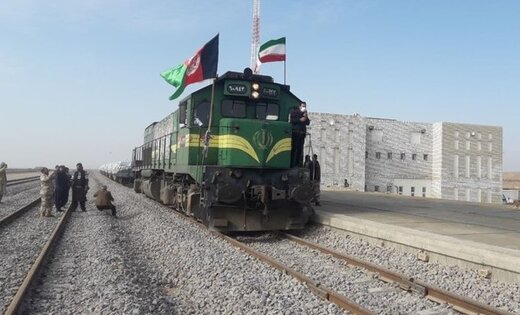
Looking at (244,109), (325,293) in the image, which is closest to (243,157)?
(244,109)

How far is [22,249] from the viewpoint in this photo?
902cm

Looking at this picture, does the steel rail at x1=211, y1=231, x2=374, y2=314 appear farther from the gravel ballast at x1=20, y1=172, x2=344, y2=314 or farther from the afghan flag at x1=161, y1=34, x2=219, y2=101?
the afghan flag at x1=161, y1=34, x2=219, y2=101

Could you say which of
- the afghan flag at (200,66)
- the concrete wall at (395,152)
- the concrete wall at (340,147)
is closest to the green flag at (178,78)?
the afghan flag at (200,66)

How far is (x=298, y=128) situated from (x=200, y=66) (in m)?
3.05

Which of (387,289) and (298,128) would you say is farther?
(298,128)

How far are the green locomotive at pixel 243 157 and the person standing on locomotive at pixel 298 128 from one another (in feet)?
1.10

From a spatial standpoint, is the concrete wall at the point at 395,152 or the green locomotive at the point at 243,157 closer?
the green locomotive at the point at 243,157

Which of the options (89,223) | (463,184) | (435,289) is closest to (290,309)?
(435,289)

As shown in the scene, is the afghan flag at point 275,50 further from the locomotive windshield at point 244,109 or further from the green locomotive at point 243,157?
the locomotive windshield at point 244,109

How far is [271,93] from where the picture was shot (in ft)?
36.7

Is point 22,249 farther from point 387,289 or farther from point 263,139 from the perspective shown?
point 387,289

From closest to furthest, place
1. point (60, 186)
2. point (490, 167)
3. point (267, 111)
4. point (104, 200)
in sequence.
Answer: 1. point (267, 111)
2. point (104, 200)
3. point (60, 186)
4. point (490, 167)

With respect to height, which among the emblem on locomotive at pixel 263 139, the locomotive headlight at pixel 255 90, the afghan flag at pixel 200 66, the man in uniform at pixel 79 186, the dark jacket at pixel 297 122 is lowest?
the man in uniform at pixel 79 186

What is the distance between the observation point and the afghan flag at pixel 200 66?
39.0 feet
